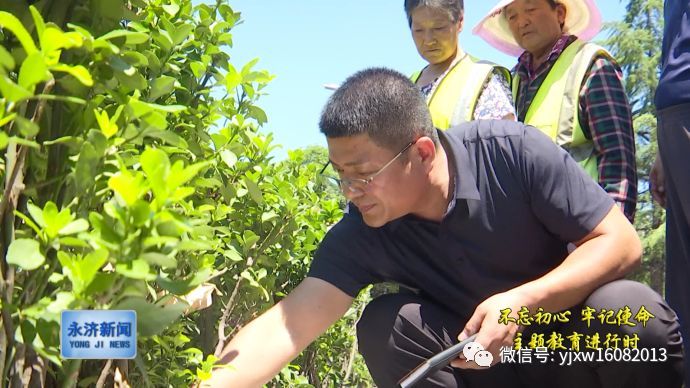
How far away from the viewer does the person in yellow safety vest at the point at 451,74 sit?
2.77 meters

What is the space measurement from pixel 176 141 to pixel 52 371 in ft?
1.39

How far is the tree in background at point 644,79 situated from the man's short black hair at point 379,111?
497 inches

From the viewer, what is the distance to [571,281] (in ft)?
6.86

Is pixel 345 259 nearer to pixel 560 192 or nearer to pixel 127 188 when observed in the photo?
pixel 560 192

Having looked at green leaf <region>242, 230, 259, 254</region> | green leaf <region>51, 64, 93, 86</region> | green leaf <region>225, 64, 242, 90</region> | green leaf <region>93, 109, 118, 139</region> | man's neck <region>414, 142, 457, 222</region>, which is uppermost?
green leaf <region>51, 64, 93, 86</region>

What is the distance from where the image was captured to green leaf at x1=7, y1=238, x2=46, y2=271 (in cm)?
99

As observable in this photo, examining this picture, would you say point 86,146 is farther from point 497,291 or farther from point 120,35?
point 497,291

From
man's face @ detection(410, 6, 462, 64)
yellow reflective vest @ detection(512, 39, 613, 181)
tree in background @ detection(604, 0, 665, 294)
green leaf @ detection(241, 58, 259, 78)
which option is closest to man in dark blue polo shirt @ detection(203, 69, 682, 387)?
green leaf @ detection(241, 58, 259, 78)

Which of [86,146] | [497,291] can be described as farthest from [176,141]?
[497,291]

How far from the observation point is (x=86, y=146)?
108cm

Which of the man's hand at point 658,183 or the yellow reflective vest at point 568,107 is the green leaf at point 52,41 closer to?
the yellow reflective vest at point 568,107

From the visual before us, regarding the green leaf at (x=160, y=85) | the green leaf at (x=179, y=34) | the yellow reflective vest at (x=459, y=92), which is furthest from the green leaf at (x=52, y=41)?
the yellow reflective vest at (x=459, y=92)

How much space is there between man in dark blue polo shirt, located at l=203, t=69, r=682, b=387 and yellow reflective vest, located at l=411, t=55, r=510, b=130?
0.38m

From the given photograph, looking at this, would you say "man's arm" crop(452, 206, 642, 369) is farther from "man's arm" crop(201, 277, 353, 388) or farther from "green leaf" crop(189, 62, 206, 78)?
"green leaf" crop(189, 62, 206, 78)
